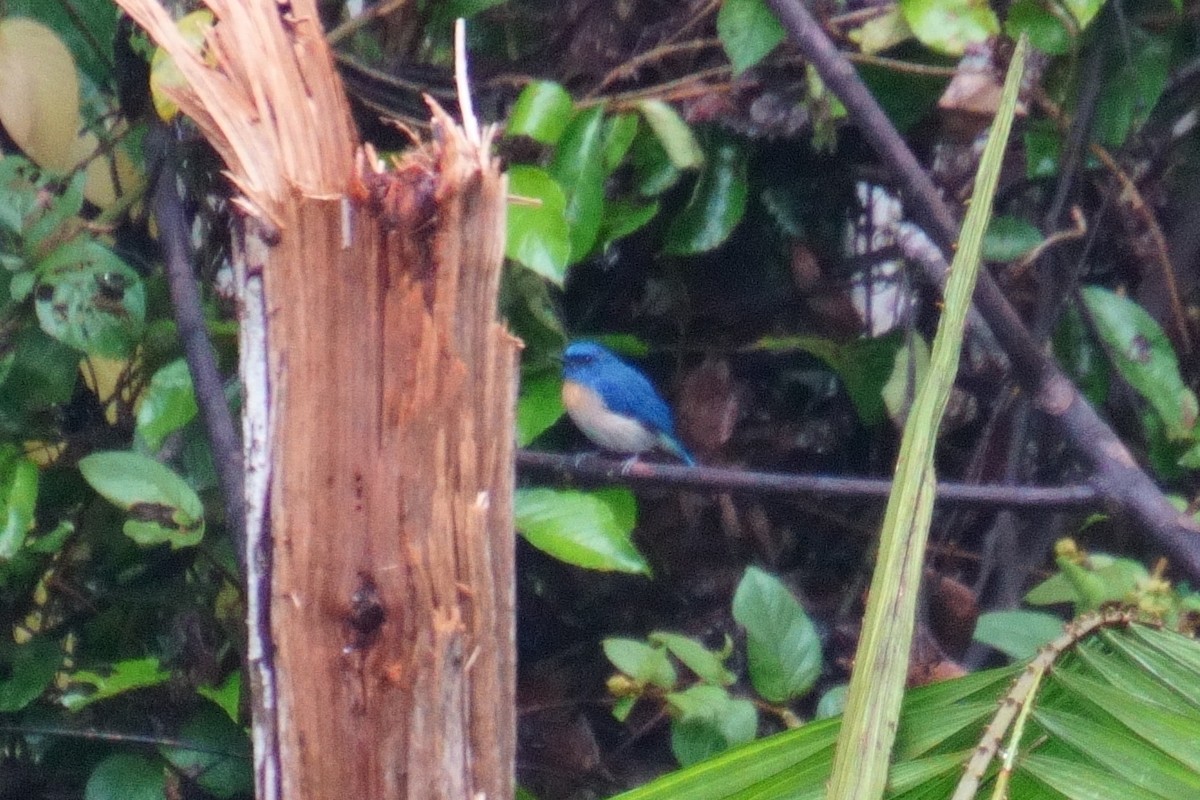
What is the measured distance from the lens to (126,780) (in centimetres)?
185

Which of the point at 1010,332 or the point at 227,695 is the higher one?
the point at 1010,332

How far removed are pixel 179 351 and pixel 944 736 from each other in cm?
146

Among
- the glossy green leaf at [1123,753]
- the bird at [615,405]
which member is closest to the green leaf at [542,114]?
the bird at [615,405]

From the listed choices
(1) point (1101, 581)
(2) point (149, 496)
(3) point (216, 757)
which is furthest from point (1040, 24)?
(3) point (216, 757)

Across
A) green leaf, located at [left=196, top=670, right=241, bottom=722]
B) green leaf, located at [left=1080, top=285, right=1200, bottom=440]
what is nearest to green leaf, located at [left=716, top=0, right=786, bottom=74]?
green leaf, located at [left=1080, top=285, right=1200, bottom=440]

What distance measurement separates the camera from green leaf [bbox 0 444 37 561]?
1588 millimetres

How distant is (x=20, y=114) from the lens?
5.49 ft

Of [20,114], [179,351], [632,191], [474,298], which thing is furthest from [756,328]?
[474,298]

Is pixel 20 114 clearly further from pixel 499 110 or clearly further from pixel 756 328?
pixel 756 328

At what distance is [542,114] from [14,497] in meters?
0.84

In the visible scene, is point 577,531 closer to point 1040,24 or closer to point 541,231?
point 541,231

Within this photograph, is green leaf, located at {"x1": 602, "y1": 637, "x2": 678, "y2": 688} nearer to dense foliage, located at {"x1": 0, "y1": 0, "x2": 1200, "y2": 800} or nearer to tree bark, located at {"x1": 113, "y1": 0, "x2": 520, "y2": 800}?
dense foliage, located at {"x1": 0, "y1": 0, "x2": 1200, "y2": 800}

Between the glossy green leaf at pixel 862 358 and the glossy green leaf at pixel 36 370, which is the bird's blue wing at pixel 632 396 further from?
the glossy green leaf at pixel 36 370

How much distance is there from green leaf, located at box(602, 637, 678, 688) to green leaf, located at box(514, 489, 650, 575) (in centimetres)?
18
